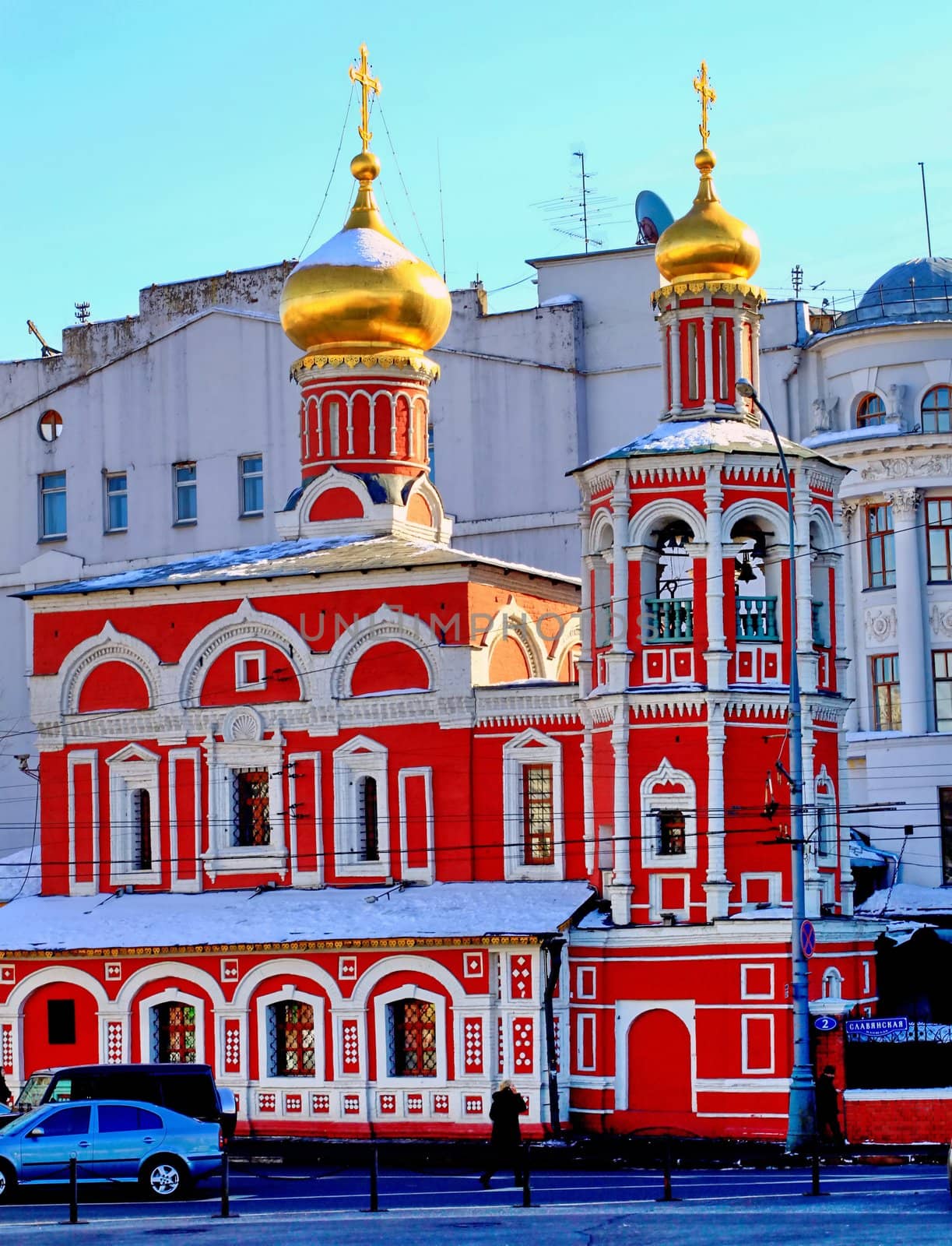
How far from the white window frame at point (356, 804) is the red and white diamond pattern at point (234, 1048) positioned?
290 cm

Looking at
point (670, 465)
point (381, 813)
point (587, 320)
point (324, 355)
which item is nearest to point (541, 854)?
point (381, 813)

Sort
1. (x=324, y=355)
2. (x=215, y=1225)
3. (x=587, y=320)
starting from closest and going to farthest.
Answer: (x=215, y=1225)
(x=324, y=355)
(x=587, y=320)

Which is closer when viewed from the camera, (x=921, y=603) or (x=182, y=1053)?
(x=182, y=1053)

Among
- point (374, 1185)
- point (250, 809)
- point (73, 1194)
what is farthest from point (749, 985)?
point (73, 1194)

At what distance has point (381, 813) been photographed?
1575 inches

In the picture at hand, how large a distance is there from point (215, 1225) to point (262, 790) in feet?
52.2

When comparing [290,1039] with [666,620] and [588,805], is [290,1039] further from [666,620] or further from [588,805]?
[666,620]

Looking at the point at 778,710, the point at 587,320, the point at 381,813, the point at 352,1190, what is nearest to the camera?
the point at 352,1190

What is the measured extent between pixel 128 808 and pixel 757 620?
11054 mm

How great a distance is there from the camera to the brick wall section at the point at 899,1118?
3362cm

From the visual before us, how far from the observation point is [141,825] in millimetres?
41969

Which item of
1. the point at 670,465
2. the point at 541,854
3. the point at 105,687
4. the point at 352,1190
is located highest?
the point at 670,465

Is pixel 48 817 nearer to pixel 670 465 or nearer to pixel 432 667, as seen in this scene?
pixel 432 667

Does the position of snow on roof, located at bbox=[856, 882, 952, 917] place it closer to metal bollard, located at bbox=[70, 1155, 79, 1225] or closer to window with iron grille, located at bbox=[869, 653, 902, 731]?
window with iron grille, located at bbox=[869, 653, 902, 731]
